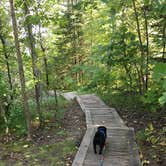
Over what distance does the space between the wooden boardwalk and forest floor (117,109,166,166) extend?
27 centimetres

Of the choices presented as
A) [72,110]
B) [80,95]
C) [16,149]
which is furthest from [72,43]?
[16,149]

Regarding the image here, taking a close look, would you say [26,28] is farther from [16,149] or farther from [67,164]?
[67,164]

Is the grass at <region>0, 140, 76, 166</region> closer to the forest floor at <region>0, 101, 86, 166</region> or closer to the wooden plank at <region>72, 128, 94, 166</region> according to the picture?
the forest floor at <region>0, 101, 86, 166</region>

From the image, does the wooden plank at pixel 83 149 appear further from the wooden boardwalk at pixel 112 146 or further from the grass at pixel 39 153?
the grass at pixel 39 153

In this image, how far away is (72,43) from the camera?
74.9 feet

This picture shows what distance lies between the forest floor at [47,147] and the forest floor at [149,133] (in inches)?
71.6

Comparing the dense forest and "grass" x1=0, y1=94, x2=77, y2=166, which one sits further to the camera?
the dense forest

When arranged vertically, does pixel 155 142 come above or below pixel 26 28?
below

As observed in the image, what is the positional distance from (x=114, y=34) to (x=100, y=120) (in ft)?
12.0

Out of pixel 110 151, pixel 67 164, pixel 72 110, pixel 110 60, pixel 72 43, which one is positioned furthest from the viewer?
pixel 72 43

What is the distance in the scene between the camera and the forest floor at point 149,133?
6.82 m

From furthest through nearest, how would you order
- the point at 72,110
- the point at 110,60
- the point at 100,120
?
the point at 72,110, the point at 110,60, the point at 100,120

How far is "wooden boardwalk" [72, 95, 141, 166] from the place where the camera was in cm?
649

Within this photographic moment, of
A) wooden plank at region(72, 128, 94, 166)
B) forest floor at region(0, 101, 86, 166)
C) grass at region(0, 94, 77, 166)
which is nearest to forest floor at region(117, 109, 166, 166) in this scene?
wooden plank at region(72, 128, 94, 166)
